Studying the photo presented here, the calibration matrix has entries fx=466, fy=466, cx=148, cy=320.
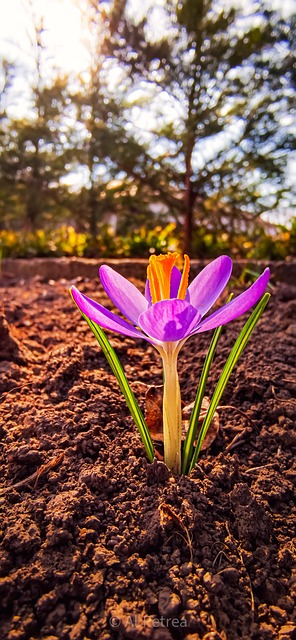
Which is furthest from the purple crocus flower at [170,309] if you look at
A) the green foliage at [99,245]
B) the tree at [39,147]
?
the tree at [39,147]

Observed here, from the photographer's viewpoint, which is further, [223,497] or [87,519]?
[223,497]

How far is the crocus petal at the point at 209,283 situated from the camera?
3.51 feet

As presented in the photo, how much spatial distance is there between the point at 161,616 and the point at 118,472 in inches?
13.6

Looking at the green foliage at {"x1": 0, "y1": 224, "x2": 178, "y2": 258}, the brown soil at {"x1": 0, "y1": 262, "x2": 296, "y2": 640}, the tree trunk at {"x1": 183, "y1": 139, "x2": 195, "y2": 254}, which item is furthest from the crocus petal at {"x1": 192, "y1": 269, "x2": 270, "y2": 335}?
the tree trunk at {"x1": 183, "y1": 139, "x2": 195, "y2": 254}

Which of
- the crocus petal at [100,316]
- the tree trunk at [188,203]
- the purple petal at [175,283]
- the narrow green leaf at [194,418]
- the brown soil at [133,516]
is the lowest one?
the brown soil at [133,516]

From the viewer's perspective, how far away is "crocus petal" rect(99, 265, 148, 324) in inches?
41.8

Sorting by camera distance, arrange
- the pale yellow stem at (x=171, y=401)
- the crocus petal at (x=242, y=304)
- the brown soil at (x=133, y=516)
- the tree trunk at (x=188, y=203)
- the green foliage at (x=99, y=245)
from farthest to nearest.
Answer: the tree trunk at (x=188, y=203)
the green foliage at (x=99, y=245)
the pale yellow stem at (x=171, y=401)
the crocus petal at (x=242, y=304)
the brown soil at (x=133, y=516)

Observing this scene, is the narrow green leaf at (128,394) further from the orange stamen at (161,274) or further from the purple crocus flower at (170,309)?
the orange stamen at (161,274)

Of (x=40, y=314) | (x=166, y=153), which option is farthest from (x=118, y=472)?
(x=166, y=153)

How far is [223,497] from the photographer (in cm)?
106

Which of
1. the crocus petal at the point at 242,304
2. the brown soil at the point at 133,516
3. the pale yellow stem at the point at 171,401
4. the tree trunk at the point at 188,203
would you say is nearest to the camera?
the brown soil at the point at 133,516

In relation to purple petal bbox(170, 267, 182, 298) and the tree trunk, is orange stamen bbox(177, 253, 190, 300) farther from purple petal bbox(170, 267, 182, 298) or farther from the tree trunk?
the tree trunk

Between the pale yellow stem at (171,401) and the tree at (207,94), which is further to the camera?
the tree at (207,94)

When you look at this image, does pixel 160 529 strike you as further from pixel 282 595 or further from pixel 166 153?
pixel 166 153
